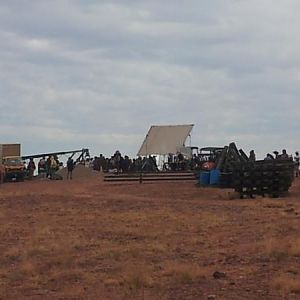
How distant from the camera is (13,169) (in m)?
56.7

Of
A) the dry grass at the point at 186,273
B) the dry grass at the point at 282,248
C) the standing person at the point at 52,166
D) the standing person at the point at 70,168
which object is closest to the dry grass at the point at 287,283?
the dry grass at the point at 186,273

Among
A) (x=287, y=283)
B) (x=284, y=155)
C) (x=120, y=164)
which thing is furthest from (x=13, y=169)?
(x=287, y=283)

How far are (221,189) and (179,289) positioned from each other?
89.7 feet

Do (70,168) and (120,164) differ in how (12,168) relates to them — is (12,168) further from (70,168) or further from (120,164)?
(120,164)

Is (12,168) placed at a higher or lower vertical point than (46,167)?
lower

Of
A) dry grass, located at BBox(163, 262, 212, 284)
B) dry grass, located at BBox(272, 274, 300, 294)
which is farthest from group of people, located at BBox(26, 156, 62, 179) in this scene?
dry grass, located at BBox(272, 274, 300, 294)

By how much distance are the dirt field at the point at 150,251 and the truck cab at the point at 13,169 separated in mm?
26765

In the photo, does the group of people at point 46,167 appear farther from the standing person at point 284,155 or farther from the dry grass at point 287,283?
the dry grass at point 287,283

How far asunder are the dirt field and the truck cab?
2676 cm

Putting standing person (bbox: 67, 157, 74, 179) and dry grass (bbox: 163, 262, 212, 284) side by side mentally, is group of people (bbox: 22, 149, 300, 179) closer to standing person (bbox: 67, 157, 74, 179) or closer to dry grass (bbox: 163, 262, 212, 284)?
standing person (bbox: 67, 157, 74, 179)

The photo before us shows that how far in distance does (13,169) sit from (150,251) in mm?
41110

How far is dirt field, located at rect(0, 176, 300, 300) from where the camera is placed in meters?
12.4

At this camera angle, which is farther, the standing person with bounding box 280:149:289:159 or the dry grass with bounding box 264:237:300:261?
the standing person with bounding box 280:149:289:159

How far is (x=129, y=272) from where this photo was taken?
44.7 feet
